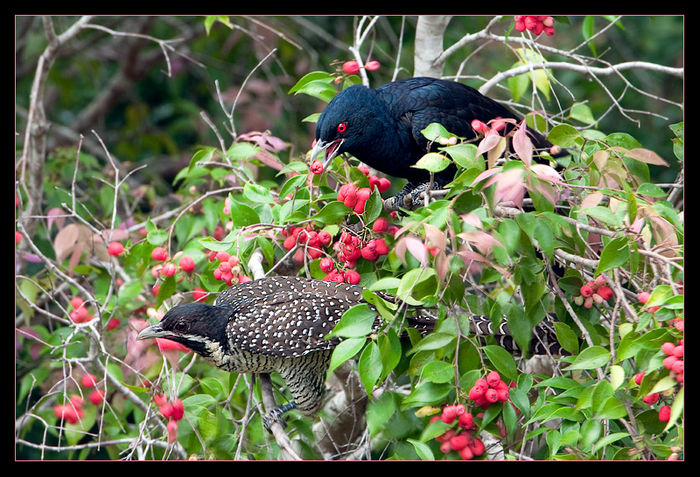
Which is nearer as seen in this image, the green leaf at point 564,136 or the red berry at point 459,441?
the red berry at point 459,441

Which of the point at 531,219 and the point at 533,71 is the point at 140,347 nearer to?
the point at 531,219

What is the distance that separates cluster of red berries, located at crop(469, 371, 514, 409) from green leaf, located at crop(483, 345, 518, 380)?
2 centimetres

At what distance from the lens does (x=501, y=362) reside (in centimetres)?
218

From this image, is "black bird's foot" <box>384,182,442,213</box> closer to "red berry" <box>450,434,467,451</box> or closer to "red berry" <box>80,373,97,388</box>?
"red berry" <box>450,434,467,451</box>

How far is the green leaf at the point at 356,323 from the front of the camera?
6.76 ft

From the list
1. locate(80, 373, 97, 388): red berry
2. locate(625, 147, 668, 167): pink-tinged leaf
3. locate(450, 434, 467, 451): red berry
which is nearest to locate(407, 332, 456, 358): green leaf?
locate(450, 434, 467, 451): red berry

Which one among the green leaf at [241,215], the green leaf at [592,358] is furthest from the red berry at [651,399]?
the green leaf at [241,215]

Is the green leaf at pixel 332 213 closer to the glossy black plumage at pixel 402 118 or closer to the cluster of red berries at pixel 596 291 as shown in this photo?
the glossy black plumage at pixel 402 118

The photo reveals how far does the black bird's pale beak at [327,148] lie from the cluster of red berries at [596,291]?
106 centimetres

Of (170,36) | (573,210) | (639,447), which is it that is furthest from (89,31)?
(639,447)

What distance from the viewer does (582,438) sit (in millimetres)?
2088

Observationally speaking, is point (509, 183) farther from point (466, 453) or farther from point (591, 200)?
point (466, 453)

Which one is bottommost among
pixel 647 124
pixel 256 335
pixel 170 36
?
pixel 647 124

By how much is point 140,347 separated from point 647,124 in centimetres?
525
